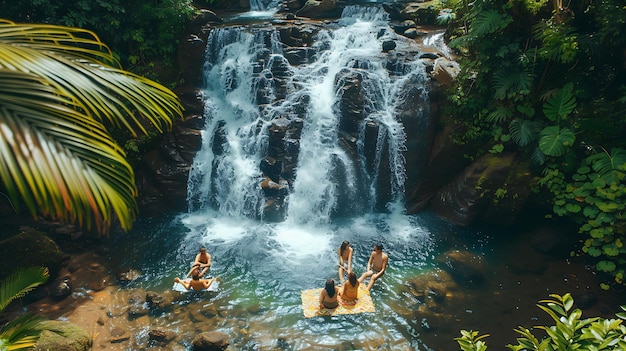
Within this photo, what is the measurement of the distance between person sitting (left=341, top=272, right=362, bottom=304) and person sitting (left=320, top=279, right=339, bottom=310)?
0.16 metres

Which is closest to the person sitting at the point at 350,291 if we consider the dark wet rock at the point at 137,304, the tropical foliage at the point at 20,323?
the dark wet rock at the point at 137,304

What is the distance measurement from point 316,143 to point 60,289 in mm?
7216

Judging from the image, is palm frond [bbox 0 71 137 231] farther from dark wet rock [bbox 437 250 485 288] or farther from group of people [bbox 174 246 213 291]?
dark wet rock [bbox 437 250 485 288]

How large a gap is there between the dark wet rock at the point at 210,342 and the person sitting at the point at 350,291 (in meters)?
2.30

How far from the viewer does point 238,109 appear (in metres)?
12.1

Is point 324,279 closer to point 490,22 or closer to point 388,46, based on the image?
point 490,22

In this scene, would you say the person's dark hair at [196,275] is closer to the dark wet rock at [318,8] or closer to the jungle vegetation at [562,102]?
the jungle vegetation at [562,102]

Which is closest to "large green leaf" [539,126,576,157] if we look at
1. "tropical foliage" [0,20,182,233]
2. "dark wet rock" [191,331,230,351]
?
"dark wet rock" [191,331,230,351]

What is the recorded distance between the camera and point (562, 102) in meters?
8.38

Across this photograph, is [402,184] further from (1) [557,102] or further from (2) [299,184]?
(1) [557,102]

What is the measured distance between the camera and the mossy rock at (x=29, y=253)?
7695 mm

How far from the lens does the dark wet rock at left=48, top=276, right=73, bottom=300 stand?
7703 millimetres

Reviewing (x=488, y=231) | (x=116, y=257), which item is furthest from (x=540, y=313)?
(x=116, y=257)

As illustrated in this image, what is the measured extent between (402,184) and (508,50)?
4399 millimetres
